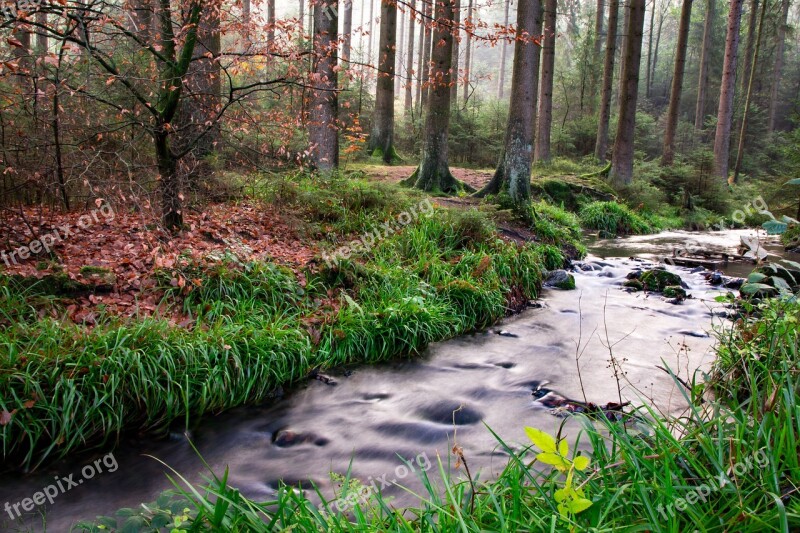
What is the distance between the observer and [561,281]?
9.06 metres

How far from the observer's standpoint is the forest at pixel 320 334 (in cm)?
241

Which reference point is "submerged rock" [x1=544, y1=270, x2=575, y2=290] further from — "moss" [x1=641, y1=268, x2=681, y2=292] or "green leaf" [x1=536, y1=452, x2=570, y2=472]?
"green leaf" [x1=536, y1=452, x2=570, y2=472]

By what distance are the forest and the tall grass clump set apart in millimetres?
3093

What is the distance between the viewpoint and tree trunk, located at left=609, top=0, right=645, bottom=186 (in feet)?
55.3

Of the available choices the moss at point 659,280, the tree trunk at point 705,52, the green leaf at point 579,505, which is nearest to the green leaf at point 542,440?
the green leaf at point 579,505

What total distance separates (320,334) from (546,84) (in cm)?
1725

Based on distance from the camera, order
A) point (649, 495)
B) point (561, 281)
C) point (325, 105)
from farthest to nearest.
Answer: point (325, 105), point (561, 281), point (649, 495)

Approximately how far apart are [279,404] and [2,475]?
84.8 inches

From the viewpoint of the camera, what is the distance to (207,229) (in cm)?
715

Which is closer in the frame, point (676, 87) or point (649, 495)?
point (649, 495)

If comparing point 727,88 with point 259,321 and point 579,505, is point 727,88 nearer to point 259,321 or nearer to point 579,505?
point 259,321

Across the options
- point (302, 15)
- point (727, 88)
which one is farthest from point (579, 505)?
point (727, 88)

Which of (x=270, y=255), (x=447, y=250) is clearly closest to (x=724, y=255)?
(x=447, y=250)

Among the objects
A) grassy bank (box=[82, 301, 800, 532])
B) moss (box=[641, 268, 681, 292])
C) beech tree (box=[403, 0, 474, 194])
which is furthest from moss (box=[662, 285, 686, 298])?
grassy bank (box=[82, 301, 800, 532])
